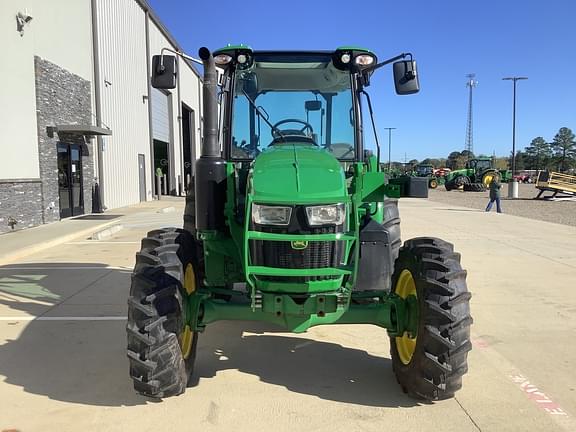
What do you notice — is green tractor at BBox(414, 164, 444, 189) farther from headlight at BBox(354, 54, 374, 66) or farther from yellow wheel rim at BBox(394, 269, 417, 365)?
yellow wheel rim at BBox(394, 269, 417, 365)

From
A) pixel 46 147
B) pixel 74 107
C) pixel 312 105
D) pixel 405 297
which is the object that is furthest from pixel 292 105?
pixel 74 107

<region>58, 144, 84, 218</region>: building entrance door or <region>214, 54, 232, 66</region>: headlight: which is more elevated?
<region>214, 54, 232, 66</region>: headlight

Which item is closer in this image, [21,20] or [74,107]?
[21,20]

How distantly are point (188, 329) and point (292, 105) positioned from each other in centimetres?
242

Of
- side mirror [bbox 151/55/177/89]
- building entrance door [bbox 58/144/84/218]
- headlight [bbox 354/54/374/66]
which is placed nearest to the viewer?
side mirror [bbox 151/55/177/89]

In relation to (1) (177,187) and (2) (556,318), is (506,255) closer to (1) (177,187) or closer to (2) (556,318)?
(2) (556,318)

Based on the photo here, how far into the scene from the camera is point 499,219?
1839 centimetres

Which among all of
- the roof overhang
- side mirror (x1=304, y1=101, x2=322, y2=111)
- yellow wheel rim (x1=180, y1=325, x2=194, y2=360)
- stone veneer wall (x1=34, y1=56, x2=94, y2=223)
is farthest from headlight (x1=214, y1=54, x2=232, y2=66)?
the roof overhang

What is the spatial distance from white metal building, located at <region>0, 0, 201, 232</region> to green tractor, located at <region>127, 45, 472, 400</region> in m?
10.4

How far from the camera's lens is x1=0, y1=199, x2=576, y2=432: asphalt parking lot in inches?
140

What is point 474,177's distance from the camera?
137 ft

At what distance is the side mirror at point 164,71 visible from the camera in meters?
4.29

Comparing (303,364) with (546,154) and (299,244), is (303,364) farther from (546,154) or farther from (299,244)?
(546,154)

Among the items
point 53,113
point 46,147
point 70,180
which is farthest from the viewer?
point 70,180
